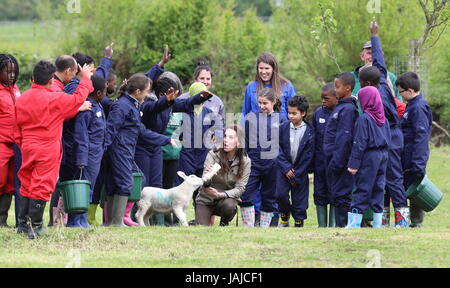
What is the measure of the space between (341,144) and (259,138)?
1.11 m

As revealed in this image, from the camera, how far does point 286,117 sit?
36.2ft

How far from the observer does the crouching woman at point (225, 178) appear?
10.4 meters

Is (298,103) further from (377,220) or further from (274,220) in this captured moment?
(377,220)

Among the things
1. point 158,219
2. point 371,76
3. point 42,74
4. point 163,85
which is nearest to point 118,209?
point 158,219

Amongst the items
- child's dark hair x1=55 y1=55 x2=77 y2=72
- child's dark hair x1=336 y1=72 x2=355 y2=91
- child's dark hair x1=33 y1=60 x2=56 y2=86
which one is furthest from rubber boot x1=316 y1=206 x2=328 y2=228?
child's dark hair x1=33 y1=60 x2=56 y2=86

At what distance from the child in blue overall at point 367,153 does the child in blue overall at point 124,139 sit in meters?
2.10

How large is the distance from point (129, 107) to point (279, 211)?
7.78ft

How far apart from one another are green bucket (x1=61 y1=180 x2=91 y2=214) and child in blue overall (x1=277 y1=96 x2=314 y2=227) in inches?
109

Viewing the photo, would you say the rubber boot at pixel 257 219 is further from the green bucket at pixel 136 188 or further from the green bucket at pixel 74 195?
the green bucket at pixel 74 195

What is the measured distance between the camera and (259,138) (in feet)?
35.2

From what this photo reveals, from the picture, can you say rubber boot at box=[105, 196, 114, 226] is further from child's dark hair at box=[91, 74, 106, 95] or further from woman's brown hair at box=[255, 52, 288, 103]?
woman's brown hair at box=[255, 52, 288, 103]

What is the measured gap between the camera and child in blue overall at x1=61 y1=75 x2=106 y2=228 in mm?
9398
